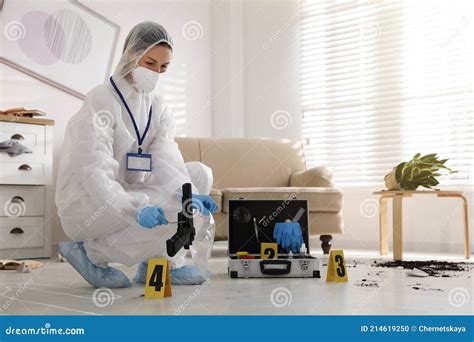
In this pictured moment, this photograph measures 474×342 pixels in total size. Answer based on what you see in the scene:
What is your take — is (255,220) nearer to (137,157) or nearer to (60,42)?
(137,157)

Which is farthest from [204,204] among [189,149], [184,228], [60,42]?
[60,42]

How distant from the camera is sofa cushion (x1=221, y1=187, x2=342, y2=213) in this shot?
13.0 feet

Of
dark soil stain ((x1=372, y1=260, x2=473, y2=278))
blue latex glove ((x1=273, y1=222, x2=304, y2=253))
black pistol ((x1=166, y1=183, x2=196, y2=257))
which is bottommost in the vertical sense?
dark soil stain ((x1=372, y1=260, x2=473, y2=278))

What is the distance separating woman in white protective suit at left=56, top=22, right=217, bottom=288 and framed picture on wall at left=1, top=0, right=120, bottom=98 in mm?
2279

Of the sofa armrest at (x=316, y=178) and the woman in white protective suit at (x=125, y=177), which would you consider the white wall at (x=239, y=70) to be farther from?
the woman in white protective suit at (x=125, y=177)

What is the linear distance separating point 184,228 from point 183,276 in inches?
16.8

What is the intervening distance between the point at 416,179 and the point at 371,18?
1968 mm

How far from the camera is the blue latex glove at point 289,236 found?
8.90 ft

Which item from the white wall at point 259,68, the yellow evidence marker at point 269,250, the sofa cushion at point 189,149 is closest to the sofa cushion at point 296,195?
the sofa cushion at point 189,149

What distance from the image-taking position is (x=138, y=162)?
2.25 m

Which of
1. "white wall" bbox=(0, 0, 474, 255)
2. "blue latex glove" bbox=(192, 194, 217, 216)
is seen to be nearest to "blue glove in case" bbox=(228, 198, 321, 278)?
"blue latex glove" bbox=(192, 194, 217, 216)

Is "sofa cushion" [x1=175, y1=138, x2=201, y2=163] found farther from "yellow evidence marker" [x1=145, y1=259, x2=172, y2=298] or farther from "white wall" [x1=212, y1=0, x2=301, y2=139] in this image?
"yellow evidence marker" [x1=145, y1=259, x2=172, y2=298]

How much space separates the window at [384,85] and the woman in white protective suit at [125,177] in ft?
9.36

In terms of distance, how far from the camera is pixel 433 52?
15.3ft
